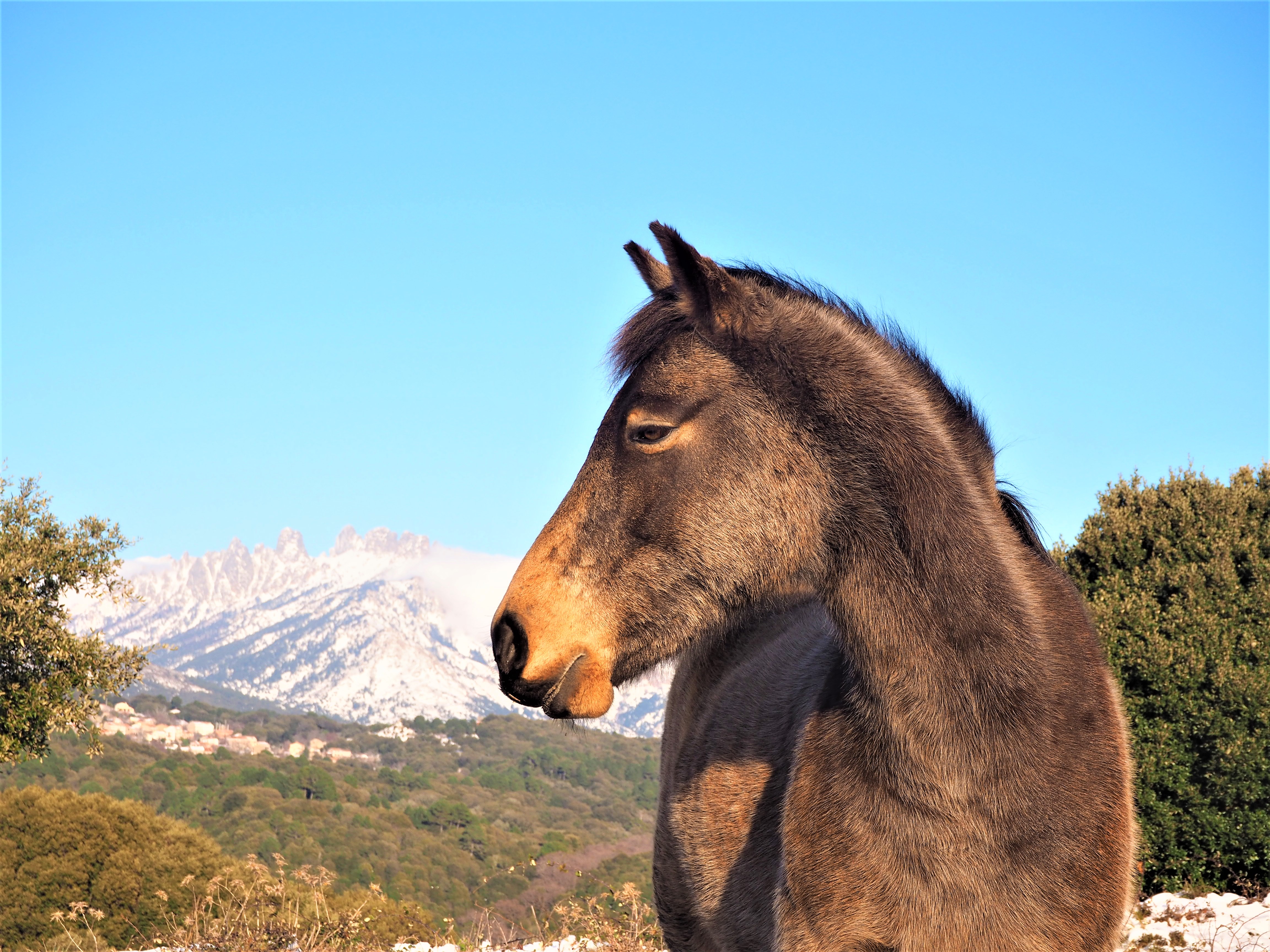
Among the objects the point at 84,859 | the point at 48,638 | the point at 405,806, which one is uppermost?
the point at 48,638

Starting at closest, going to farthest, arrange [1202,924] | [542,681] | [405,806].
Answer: [542,681] < [1202,924] < [405,806]

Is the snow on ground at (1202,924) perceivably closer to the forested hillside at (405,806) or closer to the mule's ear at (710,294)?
the forested hillside at (405,806)

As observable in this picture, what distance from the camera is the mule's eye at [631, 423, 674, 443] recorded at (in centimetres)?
327

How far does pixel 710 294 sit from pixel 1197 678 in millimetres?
12390

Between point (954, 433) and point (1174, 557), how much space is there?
12859 mm

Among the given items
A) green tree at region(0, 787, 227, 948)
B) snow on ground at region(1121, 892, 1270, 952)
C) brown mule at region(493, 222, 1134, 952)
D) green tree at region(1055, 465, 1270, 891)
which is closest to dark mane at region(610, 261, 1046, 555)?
brown mule at region(493, 222, 1134, 952)

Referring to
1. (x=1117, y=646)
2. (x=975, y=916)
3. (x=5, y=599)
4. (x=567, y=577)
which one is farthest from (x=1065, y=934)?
(x=5, y=599)

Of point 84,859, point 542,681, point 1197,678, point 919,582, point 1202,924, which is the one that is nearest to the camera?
point 542,681

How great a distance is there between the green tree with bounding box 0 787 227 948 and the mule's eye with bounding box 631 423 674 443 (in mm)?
31015

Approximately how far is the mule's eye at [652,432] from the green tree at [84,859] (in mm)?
31015

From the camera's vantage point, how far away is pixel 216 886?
896cm

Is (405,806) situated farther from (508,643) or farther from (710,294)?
(710,294)

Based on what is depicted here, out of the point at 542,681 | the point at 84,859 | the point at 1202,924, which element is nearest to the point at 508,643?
the point at 542,681

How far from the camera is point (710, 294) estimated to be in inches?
131
